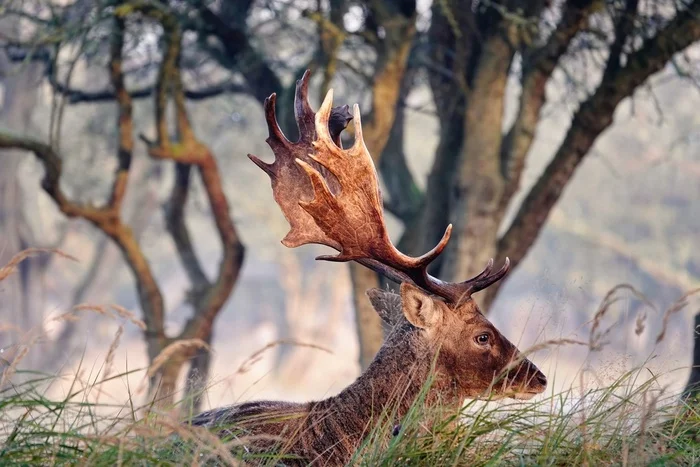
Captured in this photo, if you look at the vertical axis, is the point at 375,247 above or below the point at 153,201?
below

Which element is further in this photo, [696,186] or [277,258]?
[277,258]

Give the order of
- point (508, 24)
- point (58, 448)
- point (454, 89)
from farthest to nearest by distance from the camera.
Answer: point (454, 89)
point (508, 24)
point (58, 448)

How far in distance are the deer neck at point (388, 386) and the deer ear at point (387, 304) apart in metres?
0.29

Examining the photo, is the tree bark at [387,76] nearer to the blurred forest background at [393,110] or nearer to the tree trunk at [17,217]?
the blurred forest background at [393,110]

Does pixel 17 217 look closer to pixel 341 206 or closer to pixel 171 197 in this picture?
pixel 171 197

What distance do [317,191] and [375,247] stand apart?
375 mm

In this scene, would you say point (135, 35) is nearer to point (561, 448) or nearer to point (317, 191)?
point (317, 191)

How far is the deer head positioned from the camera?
4312 millimetres

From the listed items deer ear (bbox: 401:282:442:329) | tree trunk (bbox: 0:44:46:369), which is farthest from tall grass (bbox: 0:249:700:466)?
tree trunk (bbox: 0:44:46:369)

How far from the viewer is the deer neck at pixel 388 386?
13.8 feet

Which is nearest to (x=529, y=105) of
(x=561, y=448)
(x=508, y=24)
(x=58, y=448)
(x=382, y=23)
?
(x=508, y=24)

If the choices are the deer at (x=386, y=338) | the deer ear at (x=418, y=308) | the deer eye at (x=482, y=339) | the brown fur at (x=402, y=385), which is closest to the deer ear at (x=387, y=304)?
the deer at (x=386, y=338)

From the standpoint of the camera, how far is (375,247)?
175 inches

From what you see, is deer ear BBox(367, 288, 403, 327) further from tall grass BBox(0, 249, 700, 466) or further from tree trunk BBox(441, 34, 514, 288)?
tree trunk BBox(441, 34, 514, 288)
